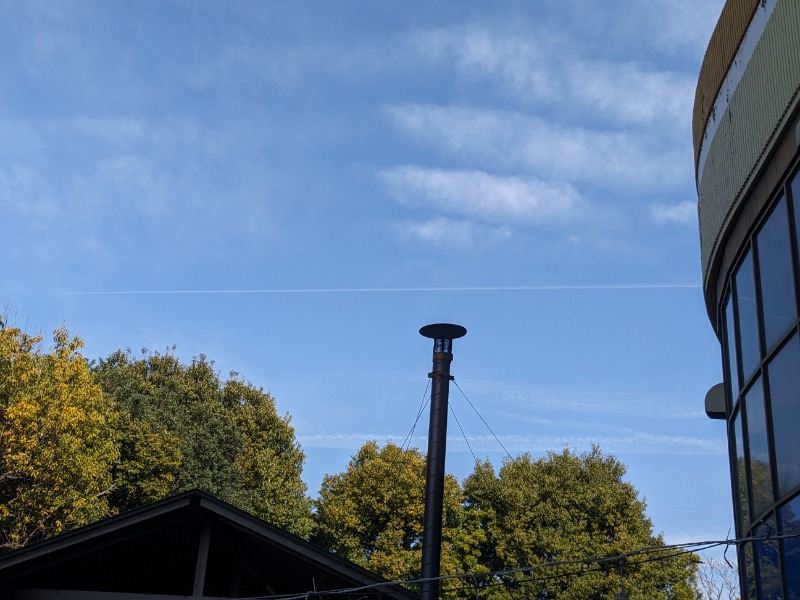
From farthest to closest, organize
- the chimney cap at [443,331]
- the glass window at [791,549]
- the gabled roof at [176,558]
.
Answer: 1. the chimney cap at [443,331]
2. the gabled roof at [176,558]
3. the glass window at [791,549]

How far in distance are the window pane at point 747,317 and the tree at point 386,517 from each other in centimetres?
2670

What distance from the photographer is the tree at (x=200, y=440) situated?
30859 mm

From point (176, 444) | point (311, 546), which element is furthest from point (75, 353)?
point (311, 546)

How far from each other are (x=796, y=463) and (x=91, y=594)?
27.5ft

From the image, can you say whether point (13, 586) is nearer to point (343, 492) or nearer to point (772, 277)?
point (772, 277)

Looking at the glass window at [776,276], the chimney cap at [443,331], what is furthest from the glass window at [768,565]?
the chimney cap at [443,331]

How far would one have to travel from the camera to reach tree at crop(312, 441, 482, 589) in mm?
34375

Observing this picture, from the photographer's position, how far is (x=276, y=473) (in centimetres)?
3541

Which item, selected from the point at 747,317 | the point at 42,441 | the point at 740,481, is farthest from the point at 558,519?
the point at 747,317

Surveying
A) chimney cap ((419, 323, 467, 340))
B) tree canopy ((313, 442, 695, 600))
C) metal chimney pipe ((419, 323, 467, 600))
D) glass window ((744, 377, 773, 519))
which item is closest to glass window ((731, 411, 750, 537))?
glass window ((744, 377, 773, 519))

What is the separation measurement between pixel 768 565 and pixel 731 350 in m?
2.36

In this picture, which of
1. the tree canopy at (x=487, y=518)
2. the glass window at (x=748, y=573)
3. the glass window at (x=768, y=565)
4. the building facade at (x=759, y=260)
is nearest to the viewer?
the building facade at (x=759, y=260)

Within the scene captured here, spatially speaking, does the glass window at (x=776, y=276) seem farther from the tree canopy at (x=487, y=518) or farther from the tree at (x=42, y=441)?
the tree canopy at (x=487, y=518)

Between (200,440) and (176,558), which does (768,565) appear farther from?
(200,440)
